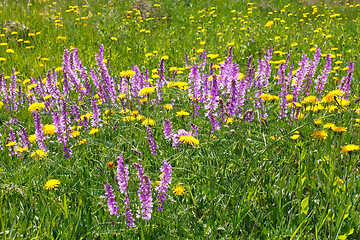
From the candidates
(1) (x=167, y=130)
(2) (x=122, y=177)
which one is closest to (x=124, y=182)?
(2) (x=122, y=177)

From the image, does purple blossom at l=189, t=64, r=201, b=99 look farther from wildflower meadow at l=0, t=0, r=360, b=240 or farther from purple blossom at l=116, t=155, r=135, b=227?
purple blossom at l=116, t=155, r=135, b=227

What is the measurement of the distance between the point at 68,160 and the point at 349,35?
5710 mm

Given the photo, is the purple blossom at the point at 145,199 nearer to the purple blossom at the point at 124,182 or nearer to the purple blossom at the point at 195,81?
the purple blossom at the point at 124,182

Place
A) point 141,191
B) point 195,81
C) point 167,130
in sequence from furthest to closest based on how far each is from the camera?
1. point 195,81
2. point 167,130
3. point 141,191

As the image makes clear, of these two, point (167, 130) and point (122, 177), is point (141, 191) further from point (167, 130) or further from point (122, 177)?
point (167, 130)

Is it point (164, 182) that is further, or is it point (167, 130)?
point (167, 130)

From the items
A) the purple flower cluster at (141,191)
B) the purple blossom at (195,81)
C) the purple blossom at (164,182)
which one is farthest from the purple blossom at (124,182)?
the purple blossom at (195,81)

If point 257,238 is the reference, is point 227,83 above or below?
above

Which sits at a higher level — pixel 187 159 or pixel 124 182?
pixel 124 182

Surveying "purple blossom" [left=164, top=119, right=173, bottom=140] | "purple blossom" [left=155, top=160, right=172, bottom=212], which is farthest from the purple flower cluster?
"purple blossom" [left=164, top=119, right=173, bottom=140]

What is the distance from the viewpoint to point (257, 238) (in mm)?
1521

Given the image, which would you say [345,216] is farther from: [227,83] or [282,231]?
[227,83]

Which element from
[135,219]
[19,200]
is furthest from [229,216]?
[19,200]

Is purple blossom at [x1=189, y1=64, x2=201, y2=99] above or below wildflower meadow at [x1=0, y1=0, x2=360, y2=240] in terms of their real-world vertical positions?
above
